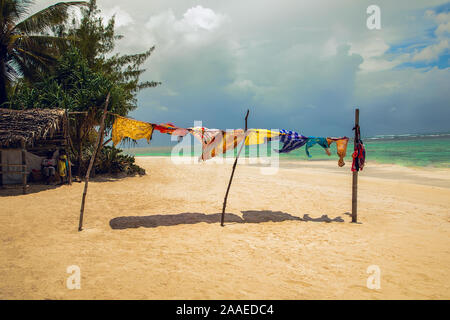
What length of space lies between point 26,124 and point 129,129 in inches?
209

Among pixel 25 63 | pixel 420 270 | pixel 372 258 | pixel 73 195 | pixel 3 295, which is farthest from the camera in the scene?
pixel 25 63

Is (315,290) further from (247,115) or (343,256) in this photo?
(247,115)

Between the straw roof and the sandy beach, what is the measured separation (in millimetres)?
2015

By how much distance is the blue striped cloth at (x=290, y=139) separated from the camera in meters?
7.29

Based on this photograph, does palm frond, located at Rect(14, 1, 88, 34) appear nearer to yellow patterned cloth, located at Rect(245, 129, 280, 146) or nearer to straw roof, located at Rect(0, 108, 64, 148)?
straw roof, located at Rect(0, 108, 64, 148)

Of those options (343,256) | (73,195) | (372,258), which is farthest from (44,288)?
(73,195)

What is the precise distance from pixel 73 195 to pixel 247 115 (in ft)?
22.8

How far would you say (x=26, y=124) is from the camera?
935cm

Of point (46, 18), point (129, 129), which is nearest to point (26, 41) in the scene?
point (46, 18)

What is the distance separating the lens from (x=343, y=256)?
4.76 meters

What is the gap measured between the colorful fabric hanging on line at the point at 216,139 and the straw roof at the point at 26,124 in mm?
5922

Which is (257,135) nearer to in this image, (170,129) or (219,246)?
(170,129)

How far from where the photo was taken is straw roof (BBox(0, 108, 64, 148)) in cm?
898

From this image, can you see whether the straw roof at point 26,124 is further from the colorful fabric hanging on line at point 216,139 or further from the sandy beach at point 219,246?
the colorful fabric hanging on line at point 216,139
